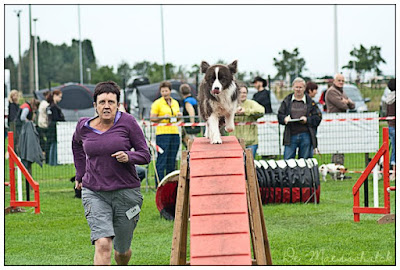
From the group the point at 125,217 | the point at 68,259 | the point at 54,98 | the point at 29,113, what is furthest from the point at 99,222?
the point at 54,98

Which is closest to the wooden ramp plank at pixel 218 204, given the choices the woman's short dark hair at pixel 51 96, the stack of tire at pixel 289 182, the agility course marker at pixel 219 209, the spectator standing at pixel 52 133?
the agility course marker at pixel 219 209

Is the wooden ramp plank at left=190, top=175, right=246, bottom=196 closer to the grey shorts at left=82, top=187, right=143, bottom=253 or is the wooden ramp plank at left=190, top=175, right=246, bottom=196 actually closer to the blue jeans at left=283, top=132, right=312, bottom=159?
the grey shorts at left=82, top=187, right=143, bottom=253

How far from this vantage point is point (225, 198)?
18.4ft

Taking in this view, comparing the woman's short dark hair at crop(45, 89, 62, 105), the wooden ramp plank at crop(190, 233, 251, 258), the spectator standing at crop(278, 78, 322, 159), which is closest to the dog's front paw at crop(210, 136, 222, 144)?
the wooden ramp plank at crop(190, 233, 251, 258)

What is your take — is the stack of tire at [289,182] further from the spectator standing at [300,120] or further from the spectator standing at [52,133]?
the spectator standing at [52,133]

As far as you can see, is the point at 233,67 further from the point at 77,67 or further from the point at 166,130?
the point at 77,67

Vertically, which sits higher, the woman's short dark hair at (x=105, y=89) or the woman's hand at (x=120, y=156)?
the woman's short dark hair at (x=105, y=89)

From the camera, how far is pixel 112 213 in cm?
596

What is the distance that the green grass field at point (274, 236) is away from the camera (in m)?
7.53

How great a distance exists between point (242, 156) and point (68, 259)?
9.06ft

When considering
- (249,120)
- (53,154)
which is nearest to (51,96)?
(53,154)

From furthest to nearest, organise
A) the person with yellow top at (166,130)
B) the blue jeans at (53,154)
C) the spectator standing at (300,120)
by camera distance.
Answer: the blue jeans at (53,154), the person with yellow top at (166,130), the spectator standing at (300,120)

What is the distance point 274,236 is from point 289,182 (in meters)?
2.65

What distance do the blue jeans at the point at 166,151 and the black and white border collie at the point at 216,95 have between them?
5.39 metres
